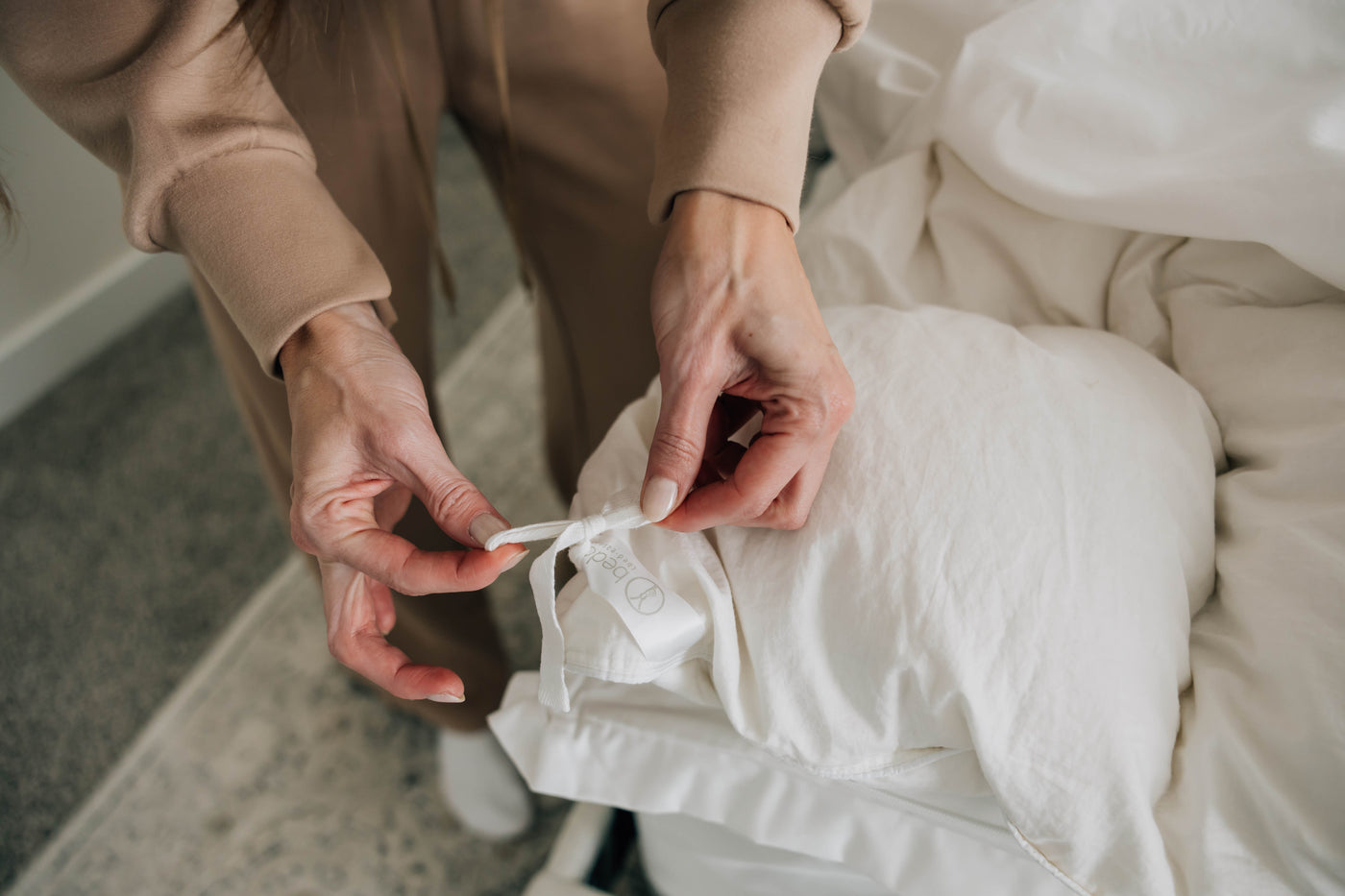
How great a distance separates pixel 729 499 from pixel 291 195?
13.2 inches

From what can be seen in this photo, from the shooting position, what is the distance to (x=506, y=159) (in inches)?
25.8

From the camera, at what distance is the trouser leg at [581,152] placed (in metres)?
0.60

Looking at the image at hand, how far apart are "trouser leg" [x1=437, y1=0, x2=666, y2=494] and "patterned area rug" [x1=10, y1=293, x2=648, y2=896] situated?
18.4 inches

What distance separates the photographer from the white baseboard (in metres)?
0.88

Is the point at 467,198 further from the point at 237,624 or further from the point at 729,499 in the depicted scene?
the point at 729,499

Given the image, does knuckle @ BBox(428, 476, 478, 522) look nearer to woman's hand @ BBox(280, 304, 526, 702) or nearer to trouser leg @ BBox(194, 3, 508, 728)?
woman's hand @ BBox(280, 304, 526, 702)

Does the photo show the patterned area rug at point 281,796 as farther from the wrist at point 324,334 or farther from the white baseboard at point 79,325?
the wrist at point 324,334

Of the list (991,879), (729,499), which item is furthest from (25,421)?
(991,879)

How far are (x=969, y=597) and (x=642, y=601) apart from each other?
177 mm

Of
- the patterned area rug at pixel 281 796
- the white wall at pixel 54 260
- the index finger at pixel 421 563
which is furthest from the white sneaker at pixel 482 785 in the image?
the white wall at pixel 54 260

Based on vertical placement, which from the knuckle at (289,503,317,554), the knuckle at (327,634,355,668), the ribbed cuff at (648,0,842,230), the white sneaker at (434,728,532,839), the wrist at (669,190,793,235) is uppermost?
the ribbed cuff at (648,0,842,230)

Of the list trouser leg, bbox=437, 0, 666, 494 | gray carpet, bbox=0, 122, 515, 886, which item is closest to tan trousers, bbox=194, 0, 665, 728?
trouser leg, bbox=437, 0, 666, 494

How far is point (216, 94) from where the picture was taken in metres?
0.48

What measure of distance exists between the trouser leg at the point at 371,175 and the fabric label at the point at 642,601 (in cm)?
31
